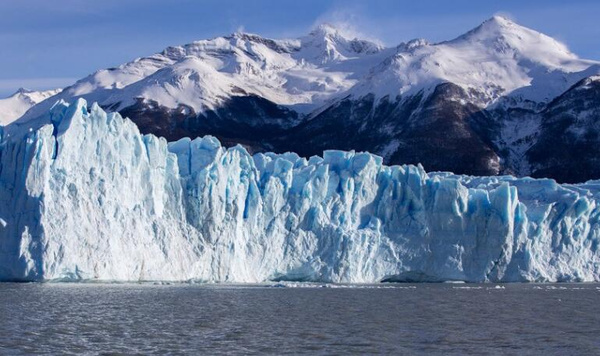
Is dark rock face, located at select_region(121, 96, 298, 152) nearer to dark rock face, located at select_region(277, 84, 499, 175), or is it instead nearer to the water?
dark rock face, located at select_region(277, 84, 499, 175)

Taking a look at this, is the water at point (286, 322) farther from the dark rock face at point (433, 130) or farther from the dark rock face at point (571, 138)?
the dark rock face at point (433, 130)

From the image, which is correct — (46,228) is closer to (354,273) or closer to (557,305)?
(354,273)

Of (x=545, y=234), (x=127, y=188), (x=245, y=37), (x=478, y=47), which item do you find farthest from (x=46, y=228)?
(x=245, y=37)

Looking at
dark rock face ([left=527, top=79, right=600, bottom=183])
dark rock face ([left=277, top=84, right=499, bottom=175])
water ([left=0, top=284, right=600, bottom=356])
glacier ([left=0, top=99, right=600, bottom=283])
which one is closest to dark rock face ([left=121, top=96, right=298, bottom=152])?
dark rock face ([left=277, top=84, right=499, bottom=175])

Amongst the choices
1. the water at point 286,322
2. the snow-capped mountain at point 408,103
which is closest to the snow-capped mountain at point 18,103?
the snow-capped mountain at point 408,103

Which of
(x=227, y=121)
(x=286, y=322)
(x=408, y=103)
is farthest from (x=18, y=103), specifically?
(x=286, y=322)
